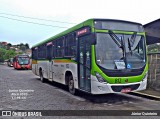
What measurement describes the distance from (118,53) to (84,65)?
4.77 ft

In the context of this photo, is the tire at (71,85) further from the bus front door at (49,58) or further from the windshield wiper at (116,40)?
the bus front door at (49,58)

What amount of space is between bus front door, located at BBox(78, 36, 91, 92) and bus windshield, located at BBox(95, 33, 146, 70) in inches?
20.0

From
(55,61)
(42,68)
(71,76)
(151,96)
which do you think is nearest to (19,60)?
(42,68)

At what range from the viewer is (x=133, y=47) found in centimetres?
862

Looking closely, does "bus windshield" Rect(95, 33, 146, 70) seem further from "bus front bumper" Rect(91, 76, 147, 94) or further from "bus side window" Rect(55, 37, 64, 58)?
"bus side window" Rect(55, 37, 64, 58)

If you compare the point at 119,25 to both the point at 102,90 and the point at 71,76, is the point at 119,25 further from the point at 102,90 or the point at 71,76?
the point at 71,76

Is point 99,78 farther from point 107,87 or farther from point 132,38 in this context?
point 132,38

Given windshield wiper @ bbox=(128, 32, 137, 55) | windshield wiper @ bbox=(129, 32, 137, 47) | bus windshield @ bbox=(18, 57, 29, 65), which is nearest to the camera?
windshield wiper @ bbox=(128, 32, 137, 55)

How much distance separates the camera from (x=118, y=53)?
8.32 m

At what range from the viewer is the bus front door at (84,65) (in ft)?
28.0

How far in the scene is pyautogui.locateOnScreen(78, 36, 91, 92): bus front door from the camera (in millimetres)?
8547

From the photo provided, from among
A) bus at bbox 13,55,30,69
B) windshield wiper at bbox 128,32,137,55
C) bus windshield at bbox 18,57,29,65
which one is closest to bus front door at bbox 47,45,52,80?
windshield wiper at bbox 128,32,137,55

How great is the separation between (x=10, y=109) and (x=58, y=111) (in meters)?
1.75

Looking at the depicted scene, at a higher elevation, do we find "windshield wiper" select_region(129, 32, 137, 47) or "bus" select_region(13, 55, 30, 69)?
"windshield wiper" select_region(129, 32, 137, 47)
